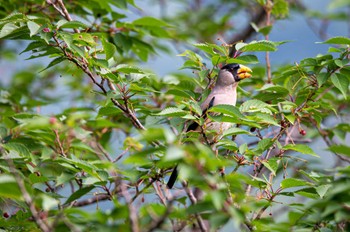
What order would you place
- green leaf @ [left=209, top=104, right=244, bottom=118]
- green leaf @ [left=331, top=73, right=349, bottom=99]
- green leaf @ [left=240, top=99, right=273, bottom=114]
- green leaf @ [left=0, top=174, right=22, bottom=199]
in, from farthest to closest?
green leaf @ [left=331, top=73, right=349, bottom=99]
green leaf @ [left=240, top=99, right=273, bottom=114]
green leaf @ [left=209, top=104, right=244, bottom=118]
green leaf @ [left=0, top=174, right=22, bottom=199]

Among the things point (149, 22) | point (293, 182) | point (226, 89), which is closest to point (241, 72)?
point (226, 89)

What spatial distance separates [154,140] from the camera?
3.41 meters

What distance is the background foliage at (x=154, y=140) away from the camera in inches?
86.0

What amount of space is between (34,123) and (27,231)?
1.26 meters

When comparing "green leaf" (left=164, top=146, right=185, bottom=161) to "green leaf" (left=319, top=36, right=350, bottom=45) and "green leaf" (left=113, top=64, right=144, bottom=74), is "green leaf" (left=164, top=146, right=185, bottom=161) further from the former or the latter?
"green leaf" (left=319, top=36, right=350, bottom=45)

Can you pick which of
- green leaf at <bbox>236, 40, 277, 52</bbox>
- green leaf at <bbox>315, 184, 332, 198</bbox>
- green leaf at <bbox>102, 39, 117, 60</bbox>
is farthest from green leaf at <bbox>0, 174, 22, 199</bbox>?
green leaf at <bbox>236, 40, 277, 52</bbox>

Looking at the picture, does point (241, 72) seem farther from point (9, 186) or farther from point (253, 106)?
point (9, 186)

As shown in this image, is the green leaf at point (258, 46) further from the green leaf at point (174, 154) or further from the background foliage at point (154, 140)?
the green leaf at point (174, 154)

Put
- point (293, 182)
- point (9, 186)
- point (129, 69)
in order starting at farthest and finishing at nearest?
point (129, 69)
point (293, 182)
point (9, 186)

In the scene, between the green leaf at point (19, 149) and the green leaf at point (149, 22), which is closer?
the green leaf at point (19, 149)

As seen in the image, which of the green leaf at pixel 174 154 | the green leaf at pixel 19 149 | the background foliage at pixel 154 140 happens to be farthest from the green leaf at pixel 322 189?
the green leaf at pixel 19 149

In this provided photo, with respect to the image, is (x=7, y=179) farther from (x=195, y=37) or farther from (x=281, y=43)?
(x=195, y=37)

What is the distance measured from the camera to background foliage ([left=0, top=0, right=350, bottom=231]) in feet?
7.16

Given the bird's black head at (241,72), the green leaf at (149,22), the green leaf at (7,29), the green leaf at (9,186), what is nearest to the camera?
the green leaf at (9,186)
